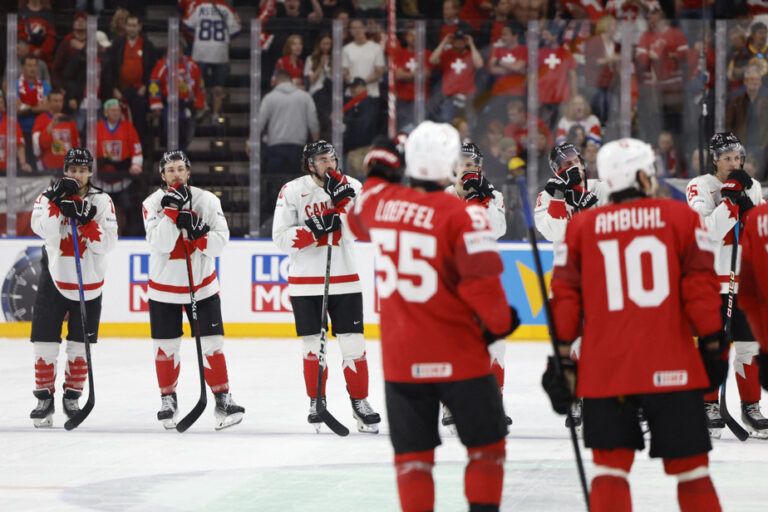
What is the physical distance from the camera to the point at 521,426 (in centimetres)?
586

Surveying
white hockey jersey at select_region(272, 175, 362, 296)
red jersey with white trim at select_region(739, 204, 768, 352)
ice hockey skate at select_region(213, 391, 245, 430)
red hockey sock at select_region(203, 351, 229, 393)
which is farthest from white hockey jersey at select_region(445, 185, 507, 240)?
red jersey with white trim at select_region(739, 204, 768, 352)

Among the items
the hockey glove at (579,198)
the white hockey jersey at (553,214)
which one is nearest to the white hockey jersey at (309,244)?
the white hockey jersey at (553,214)

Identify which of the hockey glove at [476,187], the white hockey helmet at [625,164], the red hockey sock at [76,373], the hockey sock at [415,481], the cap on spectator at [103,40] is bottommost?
the red hockey sock at [76,373]

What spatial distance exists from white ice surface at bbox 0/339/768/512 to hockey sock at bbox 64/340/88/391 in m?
0.23

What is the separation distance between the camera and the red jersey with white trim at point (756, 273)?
346 centimetres

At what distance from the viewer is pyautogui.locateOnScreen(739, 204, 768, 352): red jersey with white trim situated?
3.46 meters

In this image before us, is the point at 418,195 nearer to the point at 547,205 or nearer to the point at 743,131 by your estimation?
the point at 547,205

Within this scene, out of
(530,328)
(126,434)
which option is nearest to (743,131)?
(530,328)

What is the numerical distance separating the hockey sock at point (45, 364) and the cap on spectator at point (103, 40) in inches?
186

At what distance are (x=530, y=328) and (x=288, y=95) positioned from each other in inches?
112

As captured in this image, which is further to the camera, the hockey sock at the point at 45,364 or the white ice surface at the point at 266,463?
the hockey sock at the point at 45,364

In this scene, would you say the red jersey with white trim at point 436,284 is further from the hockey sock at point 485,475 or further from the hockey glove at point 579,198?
the hockey glove at point 579,198

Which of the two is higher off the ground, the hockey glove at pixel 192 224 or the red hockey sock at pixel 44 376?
the hockey glove at pixel 192 224

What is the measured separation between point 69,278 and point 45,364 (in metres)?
0.45
